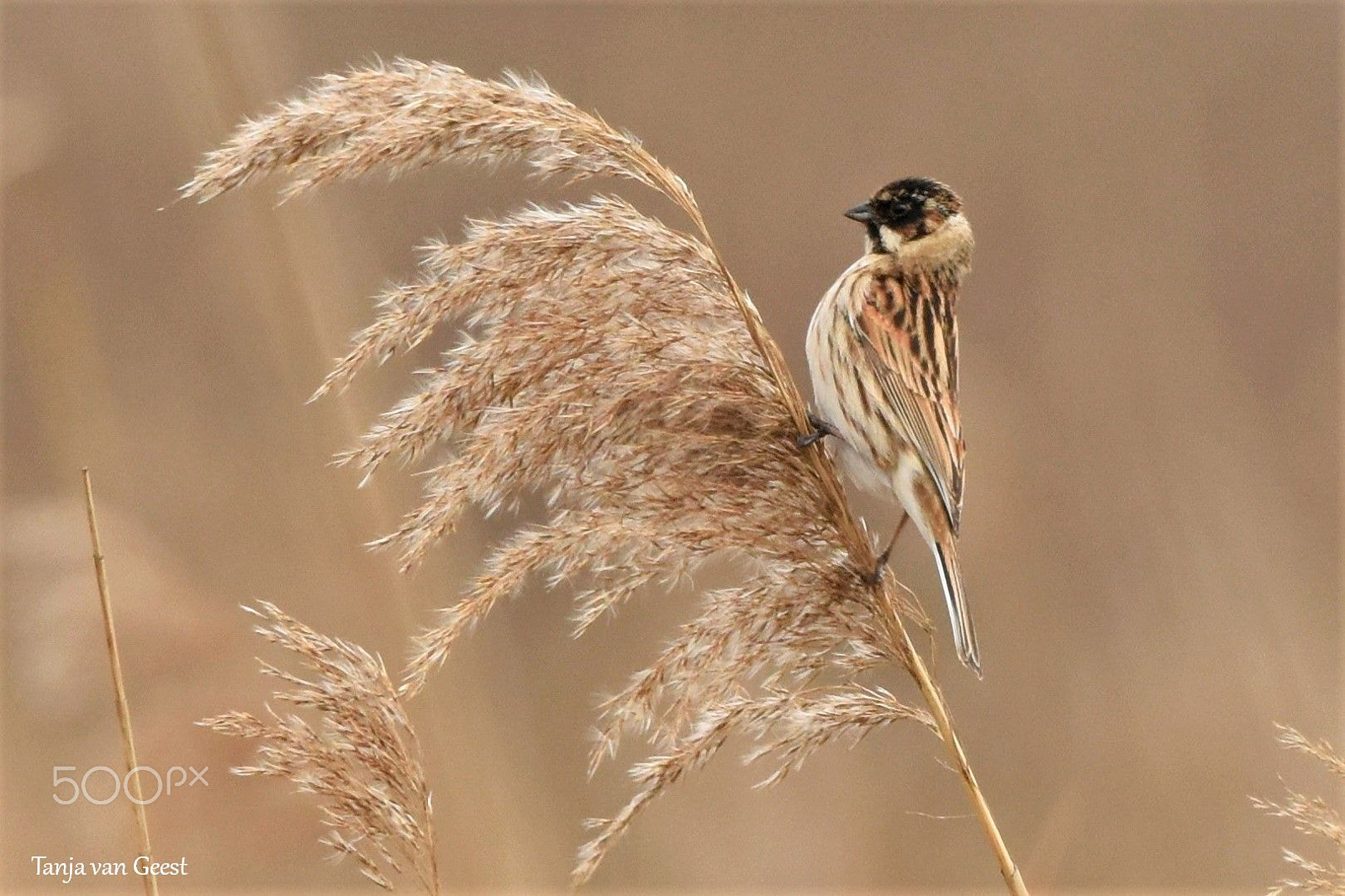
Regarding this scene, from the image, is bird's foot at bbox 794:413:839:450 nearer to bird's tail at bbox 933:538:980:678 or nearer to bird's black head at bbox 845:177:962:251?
bird's tail at bbox 933:538:980:678

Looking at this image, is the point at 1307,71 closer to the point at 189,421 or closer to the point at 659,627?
the point at 659,627

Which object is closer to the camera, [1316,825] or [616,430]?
[1316,825]

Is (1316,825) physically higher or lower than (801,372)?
lower

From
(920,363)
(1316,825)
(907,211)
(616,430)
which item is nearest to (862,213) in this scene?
(907,211)

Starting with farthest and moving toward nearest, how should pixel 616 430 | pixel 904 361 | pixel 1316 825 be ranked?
pixel 904 361 → pixel 616 430 → pixel 1316 825

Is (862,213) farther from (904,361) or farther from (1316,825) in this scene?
(1316,825)

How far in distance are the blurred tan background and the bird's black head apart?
74 centimetres

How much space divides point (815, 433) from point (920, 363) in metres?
0.70

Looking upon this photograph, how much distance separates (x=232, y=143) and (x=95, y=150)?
12.2ft

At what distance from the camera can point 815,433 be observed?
272cm

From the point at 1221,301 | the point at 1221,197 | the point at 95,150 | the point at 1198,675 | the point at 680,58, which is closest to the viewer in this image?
the point at 1198,675

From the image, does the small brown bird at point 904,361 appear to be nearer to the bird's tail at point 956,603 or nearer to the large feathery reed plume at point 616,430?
the bird's tail at point 956,603

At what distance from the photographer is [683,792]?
13.6 feet

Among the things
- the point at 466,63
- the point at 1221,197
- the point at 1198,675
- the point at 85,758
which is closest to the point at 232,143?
the point at 85,758
